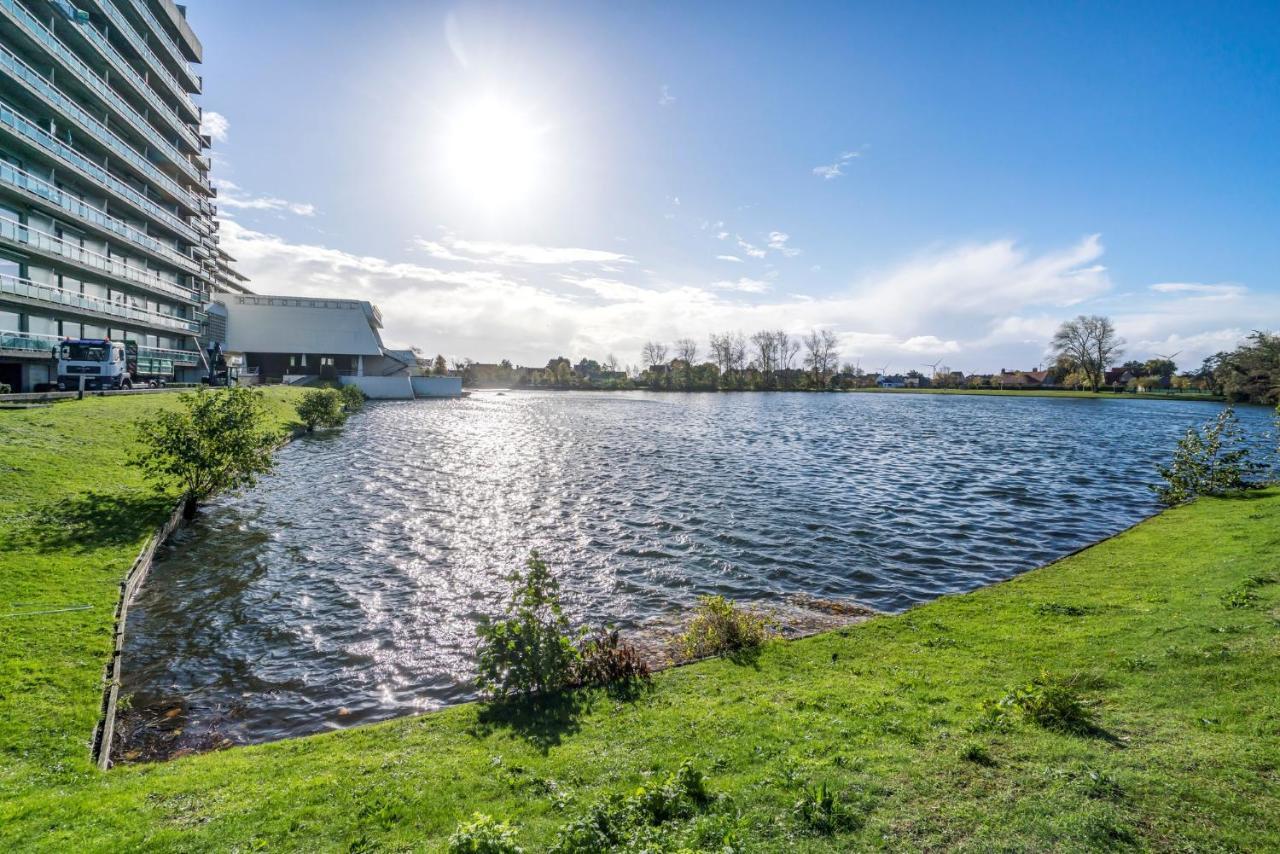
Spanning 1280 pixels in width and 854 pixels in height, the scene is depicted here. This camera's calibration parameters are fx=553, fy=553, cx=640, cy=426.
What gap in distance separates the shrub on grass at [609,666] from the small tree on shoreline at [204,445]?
50.9ft

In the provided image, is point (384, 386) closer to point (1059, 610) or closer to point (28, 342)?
point (28, 342)

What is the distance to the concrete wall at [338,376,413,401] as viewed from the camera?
86.3 meters

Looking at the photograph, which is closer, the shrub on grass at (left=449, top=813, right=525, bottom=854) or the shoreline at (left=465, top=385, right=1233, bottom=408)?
the shrub on grass at (left=449, top=813, right=525, bottom=854)

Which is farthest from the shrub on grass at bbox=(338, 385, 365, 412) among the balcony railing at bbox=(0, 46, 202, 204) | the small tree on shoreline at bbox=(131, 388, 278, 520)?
the small tree on shoreline at bbox=(131, 388, 278, 520)

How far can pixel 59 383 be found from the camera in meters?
32.9

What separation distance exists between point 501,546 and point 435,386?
90.0 m

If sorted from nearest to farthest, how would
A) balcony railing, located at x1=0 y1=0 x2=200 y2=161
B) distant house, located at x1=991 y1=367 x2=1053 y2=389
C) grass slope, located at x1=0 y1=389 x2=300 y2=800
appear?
grass slope, located at x1=0 y1=389 x2=300 y2=800 < balcony railing, located at x1=0 y1=0 x2=200 y2=161 < distant house, located at x1=991 y1=367 x2=1053 y2=389

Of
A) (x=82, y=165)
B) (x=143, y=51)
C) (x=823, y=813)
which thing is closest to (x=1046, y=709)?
(x=823, y=813)

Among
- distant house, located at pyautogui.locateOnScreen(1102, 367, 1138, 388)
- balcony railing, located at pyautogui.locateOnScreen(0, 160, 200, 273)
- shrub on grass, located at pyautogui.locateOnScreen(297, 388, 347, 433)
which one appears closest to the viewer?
balcony railing, located at pyautogui.locateOnScreen(0, 160, 200, 273)

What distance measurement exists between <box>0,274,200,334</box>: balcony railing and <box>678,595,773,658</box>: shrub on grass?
4526cm

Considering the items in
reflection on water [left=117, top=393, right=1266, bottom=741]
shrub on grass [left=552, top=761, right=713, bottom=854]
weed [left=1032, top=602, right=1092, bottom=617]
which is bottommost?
reflection on water [left=117, top=393, right=1266, bottom=741]

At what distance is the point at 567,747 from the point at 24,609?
10369 mm

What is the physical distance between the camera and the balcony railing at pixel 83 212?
33.5 metres

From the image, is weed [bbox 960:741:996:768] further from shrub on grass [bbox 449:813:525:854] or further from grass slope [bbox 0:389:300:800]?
grass slope [bbox 0:389:300:800]
